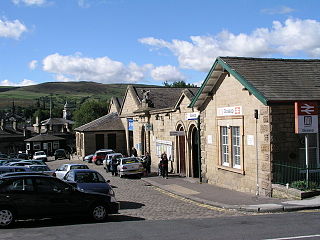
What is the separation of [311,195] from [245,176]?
3812mm

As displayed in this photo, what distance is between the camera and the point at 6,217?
1164cm

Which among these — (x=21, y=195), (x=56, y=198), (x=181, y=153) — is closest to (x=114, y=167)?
(x=181, y=153)

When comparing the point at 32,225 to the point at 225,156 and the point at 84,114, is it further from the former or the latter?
the point at 84,114

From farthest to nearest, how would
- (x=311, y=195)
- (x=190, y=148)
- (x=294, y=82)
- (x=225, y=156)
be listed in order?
1. (x=190, y=148)
2. (x=225, y=156)
3. (x=294, y=82)
4. (x=311, y=195)

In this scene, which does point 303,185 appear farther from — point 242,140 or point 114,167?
point 114,167

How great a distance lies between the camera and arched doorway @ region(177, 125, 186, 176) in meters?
28.3

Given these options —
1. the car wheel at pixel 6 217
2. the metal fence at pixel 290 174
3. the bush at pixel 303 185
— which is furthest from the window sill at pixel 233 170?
the car wheel at pixel 6 217

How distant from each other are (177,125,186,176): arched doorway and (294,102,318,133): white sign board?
12.1 metres

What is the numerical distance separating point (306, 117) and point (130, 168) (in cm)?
1480

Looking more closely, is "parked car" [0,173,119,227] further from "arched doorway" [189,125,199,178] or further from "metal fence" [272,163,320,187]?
"arched doorway" [189,125,199,178]

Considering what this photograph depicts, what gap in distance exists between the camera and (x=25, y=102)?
197250 millimetres

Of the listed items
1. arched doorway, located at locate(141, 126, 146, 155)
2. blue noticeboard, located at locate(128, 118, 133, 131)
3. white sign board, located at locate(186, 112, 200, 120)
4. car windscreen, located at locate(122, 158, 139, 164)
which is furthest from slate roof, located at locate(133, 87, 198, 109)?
white sign board, located at locate(186, 112, 200, 120)

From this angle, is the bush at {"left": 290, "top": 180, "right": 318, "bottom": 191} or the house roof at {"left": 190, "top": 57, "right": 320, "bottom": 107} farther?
the house roof at {"left": 190, "top": 57, "right": 320, "bottom": 107}

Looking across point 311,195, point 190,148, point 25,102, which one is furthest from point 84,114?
point 25,102
